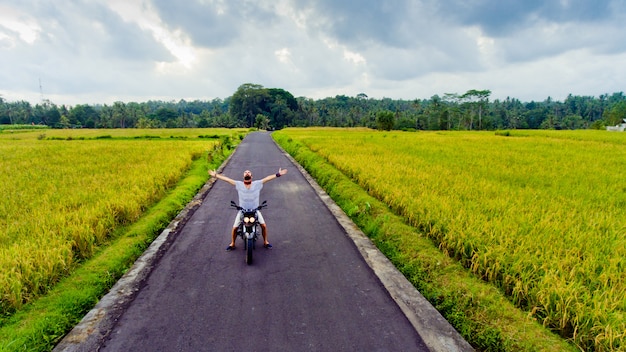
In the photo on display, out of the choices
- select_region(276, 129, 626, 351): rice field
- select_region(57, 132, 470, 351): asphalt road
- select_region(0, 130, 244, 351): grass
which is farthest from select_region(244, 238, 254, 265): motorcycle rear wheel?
select_region(276, 129, 626, 351): rice field

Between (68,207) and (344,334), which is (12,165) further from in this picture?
(344,334)

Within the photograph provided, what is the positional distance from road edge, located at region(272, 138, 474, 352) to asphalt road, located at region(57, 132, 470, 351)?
0.22 ft

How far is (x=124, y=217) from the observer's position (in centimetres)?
716

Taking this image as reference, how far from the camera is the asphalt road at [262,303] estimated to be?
3490mm

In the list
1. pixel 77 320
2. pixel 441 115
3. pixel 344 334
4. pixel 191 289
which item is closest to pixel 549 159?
pixel 344 334

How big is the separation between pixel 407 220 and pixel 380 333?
3.82 meters

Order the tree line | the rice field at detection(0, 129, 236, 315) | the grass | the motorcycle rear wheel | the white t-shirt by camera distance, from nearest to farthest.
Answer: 1. the grass
2. the rice field at detection(0, 129, 236, 315)
3. the motorcycle rear wheel
4. the white t-shirt
5. the tree line

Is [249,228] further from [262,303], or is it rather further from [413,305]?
[413,305]

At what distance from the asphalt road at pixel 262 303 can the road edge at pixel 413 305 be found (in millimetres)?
68

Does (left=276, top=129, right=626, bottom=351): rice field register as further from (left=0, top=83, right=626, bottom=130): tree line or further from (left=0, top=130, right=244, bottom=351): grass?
(left=0, top=83, right=626, bottom=130): tree line

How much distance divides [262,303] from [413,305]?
2078 millimetres

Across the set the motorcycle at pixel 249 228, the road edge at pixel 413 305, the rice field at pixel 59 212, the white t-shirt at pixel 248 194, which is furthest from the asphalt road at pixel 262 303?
the rice field at pixel 59 212

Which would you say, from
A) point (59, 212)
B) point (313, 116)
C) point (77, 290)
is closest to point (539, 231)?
point (77, 290)

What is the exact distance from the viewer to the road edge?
3.55m
